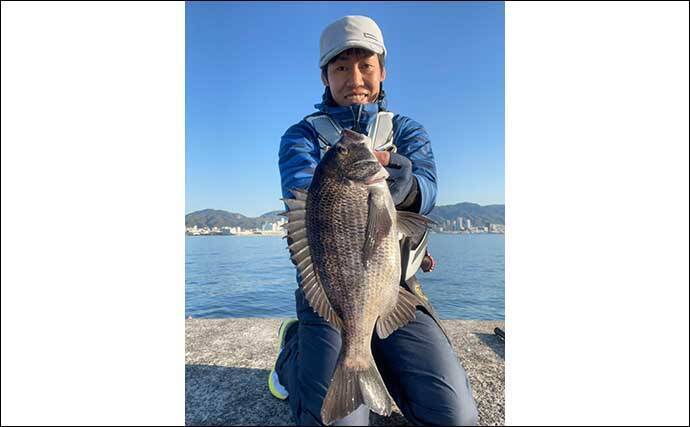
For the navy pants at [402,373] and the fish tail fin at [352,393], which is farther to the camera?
the navy pants at [402,373]

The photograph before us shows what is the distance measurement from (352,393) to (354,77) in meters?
2.42

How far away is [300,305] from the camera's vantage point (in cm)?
289

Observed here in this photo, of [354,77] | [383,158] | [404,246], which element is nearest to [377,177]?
[383,158]

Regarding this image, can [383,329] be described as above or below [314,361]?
above

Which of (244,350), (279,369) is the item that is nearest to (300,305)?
(279,369)

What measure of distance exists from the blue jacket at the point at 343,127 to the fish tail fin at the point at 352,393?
1.30 m

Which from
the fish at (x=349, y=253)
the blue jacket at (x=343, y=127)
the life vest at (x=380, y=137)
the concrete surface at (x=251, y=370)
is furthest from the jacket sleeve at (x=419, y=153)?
the concrete surface at (x=251, y=370)

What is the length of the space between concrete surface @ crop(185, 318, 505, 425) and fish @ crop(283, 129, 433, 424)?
699 millimetres

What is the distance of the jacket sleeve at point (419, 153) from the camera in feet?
7.82

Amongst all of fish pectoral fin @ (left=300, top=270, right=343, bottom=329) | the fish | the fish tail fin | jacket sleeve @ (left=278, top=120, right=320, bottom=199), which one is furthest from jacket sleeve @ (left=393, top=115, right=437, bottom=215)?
the fish tail fin

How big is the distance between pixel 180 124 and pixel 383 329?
2082 mm

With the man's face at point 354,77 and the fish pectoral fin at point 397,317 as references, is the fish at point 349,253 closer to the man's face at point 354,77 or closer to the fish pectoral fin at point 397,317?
the fish pectoral fin at point 397,317

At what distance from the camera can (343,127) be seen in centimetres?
304

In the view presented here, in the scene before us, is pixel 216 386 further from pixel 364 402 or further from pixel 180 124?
pixel 180 124
